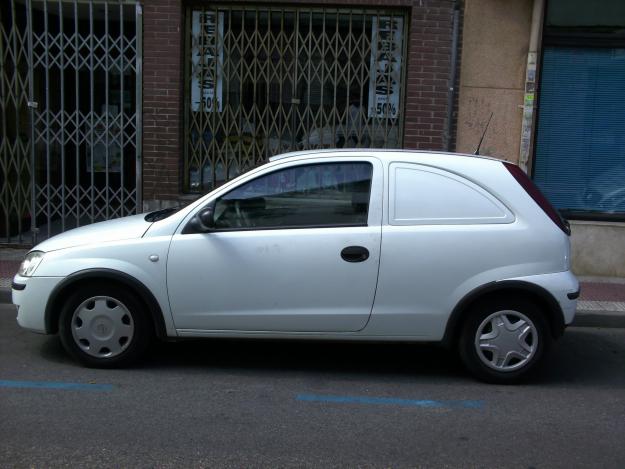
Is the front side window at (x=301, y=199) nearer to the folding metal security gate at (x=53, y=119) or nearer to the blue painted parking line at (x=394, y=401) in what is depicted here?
the blue painted parking line at (x=394, y=401)

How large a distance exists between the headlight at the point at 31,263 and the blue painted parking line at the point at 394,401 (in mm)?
2237

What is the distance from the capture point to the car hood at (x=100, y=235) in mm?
5453

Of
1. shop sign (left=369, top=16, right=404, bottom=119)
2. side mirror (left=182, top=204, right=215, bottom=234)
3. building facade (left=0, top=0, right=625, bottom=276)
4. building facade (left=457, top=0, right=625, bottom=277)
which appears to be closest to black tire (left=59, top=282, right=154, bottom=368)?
side mirror (left=182, top=204, right=215, bottom=234)

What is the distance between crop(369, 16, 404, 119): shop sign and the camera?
9.42 metres

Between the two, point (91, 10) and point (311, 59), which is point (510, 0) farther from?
point (91, 10)

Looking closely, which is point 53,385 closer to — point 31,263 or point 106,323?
point 106,323

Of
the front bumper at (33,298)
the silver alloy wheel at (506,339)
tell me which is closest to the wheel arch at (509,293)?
the silver alloy wheel at (506,339)

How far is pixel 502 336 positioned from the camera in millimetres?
5395

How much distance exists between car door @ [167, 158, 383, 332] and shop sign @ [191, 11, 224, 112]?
14.7 ft

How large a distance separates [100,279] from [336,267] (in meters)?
1.78

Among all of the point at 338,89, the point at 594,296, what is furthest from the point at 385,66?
the point at 594,296

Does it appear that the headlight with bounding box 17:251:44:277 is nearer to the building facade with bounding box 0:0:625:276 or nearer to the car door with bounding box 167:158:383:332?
the car door with bounding box 167:158:383:332

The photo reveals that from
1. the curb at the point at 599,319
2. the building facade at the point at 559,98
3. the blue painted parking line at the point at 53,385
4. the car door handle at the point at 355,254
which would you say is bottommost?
the blue painted parking line at the point at 53,385

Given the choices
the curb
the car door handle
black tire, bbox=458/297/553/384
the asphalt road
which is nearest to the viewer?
the asphalt road
